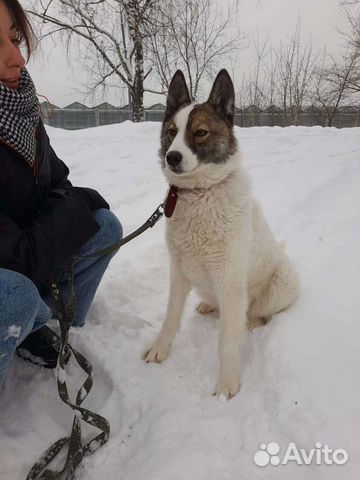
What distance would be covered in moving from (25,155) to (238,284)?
1062 mm

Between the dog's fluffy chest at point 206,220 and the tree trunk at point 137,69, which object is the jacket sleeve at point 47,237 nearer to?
the dog's fluffy chest at point 206,220

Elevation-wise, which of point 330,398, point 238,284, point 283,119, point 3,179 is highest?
point 283,119

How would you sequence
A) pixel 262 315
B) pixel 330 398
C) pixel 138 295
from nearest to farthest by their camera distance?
pixel 330 398 < pixel 262 315 < pixel 138 295

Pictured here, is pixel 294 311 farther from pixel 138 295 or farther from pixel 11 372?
pixel 11 372

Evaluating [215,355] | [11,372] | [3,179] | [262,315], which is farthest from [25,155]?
[262,315]

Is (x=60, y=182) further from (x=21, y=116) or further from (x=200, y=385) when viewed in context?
(x=200, y=385)

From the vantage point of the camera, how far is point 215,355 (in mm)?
1854

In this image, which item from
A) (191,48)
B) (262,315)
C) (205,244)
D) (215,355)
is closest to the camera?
(205,244)

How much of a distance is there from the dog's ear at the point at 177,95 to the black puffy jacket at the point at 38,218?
684mm

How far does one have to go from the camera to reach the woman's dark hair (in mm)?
1423

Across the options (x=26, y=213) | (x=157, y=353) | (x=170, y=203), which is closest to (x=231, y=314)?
(x=157, y=353)

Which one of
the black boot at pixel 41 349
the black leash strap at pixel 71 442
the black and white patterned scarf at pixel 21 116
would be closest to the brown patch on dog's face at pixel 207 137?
the black and white patterned scarf at pixel 21 116

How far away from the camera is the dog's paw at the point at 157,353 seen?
1787 millimetres

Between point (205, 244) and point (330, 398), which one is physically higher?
point (205, 244)
